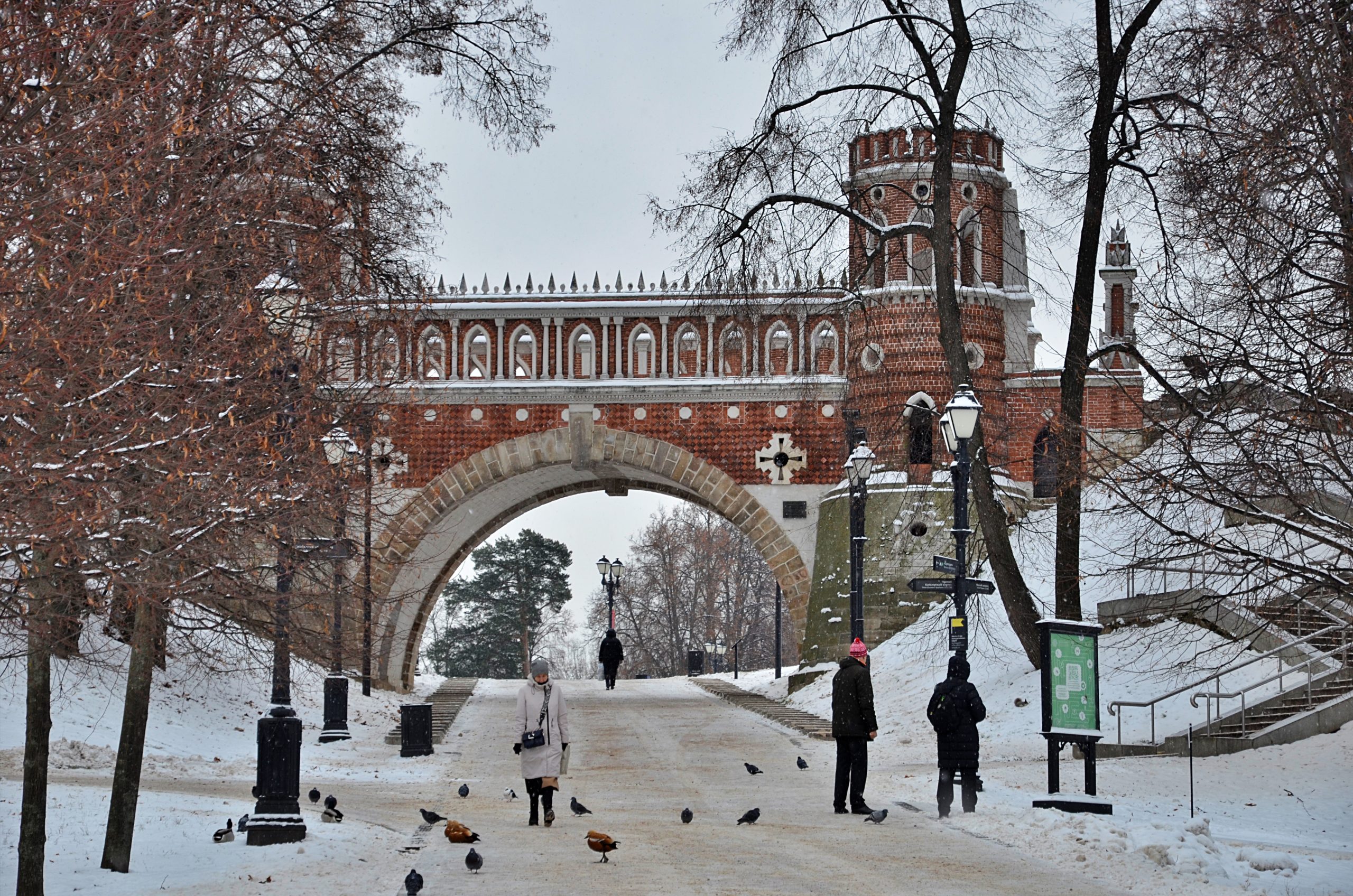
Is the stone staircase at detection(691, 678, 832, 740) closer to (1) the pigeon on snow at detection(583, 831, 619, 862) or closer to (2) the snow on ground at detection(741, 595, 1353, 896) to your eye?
(2) the snow on ground at detection(741, 595, 1353, 896)

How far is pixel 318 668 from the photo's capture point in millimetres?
22250

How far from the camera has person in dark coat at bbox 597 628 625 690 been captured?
1294 inches

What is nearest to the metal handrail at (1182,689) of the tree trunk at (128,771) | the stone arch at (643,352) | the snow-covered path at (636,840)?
the snow-covered path at (636,840)

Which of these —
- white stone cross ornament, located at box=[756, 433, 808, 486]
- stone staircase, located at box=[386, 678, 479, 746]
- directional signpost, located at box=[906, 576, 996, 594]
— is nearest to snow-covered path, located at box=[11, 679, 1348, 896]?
directional signpost, located at box=[906, 576, 996, 594]

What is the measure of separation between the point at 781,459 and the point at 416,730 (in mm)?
14994

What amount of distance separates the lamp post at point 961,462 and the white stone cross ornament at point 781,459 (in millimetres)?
16549

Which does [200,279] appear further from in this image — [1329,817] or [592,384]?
[592,384]

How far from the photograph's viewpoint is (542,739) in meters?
11.9

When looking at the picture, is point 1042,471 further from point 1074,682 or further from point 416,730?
point 1074,682

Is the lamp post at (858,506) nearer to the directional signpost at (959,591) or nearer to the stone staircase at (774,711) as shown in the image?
the stone staircase at (774,711)

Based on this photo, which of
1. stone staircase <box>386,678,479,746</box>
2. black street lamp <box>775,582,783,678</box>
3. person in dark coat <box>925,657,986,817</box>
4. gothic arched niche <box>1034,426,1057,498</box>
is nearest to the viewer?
person in dark coat <box>925,657,986,817</box>

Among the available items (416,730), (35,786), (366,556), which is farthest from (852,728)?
(416,730)

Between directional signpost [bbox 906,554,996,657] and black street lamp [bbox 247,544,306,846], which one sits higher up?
directional signpost [bbox 906,554,996,657]

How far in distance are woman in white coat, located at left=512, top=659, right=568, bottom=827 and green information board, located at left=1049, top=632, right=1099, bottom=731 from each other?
3725mm
